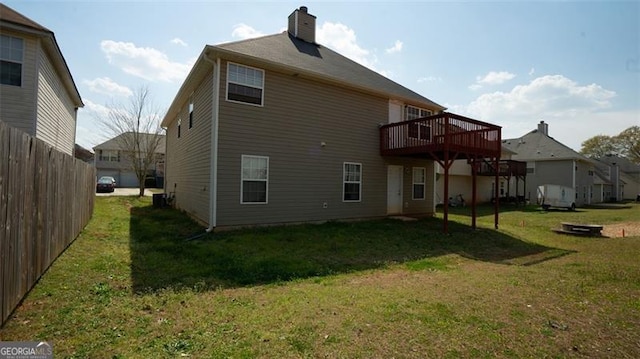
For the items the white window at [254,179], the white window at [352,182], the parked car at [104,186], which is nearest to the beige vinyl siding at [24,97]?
the white window at [254,179]

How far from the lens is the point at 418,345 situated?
3.16 meters

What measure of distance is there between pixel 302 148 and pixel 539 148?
94.9 feet

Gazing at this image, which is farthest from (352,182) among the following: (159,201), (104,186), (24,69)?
(104,186)

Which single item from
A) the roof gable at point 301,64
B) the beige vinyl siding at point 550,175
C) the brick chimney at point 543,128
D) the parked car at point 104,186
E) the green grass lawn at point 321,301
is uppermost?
A: the brick chimney at point 543,128

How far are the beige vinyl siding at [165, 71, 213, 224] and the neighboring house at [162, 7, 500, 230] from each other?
0.04 m

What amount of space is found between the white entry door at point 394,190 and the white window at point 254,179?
18.0 ft

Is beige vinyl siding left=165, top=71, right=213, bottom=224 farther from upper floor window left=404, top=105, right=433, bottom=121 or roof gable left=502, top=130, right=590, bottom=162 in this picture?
roof gable left=502, top=130, right=590, bottom=162

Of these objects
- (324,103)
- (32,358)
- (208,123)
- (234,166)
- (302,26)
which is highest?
(302,26)

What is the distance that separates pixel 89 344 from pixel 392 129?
36.1 feet

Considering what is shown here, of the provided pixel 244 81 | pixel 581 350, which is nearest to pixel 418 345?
pixel 581 350

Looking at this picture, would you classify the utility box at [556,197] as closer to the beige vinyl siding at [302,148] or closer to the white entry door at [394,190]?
the white entry door at [394,190]

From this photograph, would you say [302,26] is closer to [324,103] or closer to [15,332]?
[324,103]

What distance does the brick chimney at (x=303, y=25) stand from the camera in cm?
1366

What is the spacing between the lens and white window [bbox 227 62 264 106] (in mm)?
9367
